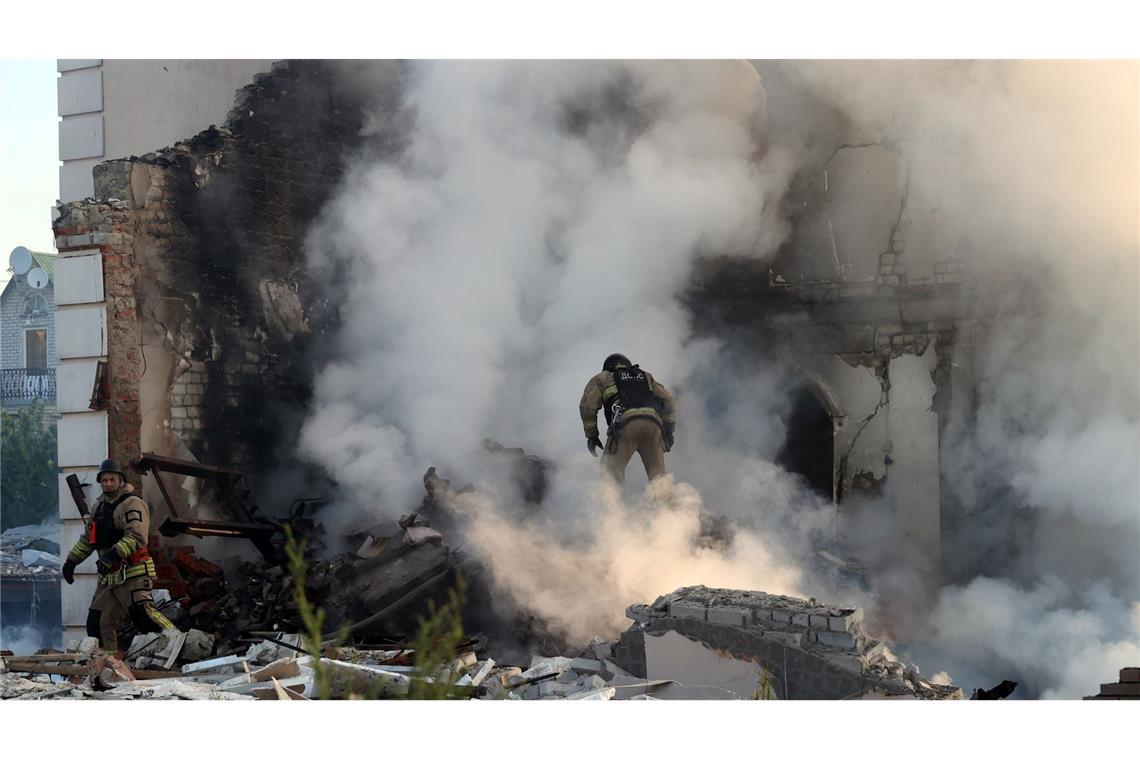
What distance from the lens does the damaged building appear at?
28.5 ft

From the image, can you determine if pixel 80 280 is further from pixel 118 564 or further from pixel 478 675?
pixel 478 675

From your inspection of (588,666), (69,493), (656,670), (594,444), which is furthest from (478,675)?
(69,493)

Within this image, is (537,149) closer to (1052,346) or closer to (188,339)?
(188,339)

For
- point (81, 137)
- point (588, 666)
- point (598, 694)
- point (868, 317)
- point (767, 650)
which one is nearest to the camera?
point (598, 694)

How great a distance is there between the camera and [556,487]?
894cm

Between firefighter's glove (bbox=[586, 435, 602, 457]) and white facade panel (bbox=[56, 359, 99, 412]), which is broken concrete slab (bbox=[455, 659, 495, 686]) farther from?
white facade panel (bbox=[56, 359, 99, 412])

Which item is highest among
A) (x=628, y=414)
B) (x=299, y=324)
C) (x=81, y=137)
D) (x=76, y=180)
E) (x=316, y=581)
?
(x=81, y=137)

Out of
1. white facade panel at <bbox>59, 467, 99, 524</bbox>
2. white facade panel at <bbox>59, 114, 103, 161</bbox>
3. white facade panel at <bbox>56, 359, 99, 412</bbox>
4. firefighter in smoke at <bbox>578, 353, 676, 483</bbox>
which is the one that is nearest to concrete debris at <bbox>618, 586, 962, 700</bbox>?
firefighter in smoke at <bbox>578, 353, 676, 483</bbox>

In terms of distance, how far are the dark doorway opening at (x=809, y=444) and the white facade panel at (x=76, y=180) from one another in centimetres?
531

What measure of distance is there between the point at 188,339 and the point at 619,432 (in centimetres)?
325

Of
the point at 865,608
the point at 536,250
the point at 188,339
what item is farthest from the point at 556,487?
the point at 188,339

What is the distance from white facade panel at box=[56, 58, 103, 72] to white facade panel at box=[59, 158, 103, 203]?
66cm

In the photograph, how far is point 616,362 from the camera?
8.84 m

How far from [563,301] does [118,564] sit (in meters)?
3.63
